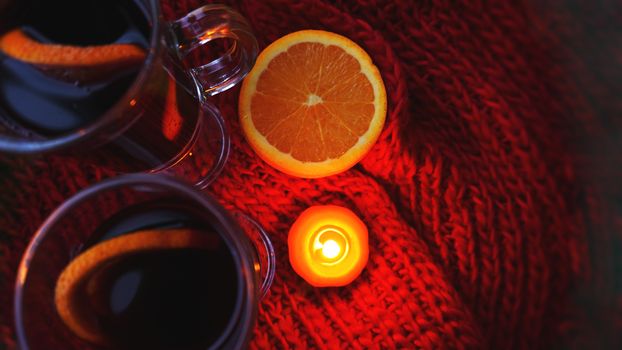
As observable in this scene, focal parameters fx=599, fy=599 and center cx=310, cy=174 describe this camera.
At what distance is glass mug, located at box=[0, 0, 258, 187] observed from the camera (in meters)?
0.67

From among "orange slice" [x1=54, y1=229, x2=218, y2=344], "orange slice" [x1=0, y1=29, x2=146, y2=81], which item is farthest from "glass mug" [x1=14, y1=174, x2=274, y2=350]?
"orange slice" [x1=0, y1=29, x2=146, y2=81]

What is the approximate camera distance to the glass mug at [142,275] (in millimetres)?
642

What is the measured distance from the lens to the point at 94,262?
66 cm

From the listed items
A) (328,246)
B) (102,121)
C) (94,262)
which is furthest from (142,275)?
(328,246)

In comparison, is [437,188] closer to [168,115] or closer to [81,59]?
[168,115]

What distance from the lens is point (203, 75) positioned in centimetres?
85

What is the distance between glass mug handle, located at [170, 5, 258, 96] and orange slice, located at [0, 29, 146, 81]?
6cm

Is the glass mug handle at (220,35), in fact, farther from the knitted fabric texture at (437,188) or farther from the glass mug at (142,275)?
the glass mug at (142,275)

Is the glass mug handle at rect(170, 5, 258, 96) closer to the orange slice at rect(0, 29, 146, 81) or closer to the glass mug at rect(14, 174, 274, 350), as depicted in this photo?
the orange slice at rect(0, 29, 146, 81)

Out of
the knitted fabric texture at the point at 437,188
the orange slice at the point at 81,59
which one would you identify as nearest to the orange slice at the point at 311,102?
the knitted fabric texture at the point at 437,188

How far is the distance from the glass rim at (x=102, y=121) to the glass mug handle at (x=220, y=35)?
0.21 feet

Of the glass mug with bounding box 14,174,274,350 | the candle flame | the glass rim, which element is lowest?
the candle flame

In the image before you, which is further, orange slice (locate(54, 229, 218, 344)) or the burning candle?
the burning candle

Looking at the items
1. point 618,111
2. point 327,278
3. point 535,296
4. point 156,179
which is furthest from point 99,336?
point 618,111
